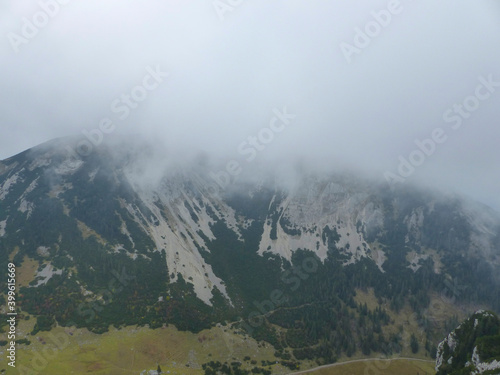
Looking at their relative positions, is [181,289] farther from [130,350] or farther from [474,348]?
[474,348]

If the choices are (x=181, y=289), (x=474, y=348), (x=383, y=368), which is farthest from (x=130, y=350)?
(x=474, y=348)

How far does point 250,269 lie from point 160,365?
273 feet

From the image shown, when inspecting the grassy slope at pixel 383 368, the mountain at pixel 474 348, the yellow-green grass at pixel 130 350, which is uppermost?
the yellow-green grass at pixel 130 350

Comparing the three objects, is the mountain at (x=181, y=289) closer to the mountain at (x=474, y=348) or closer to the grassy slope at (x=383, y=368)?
the grassy slope at (x=383, y=368)

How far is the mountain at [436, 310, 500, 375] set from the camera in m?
64.6

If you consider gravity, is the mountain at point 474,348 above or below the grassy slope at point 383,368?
above

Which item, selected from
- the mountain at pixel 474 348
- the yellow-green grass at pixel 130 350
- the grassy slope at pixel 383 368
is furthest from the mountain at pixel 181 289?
the mountain at pixel 474 348

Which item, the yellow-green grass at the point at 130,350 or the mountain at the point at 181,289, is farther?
the mountain at the point at 181,289

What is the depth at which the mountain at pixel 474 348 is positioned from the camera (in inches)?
2542

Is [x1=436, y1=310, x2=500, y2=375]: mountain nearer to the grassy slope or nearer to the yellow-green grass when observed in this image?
the grassy slope

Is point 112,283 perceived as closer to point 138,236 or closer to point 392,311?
point 138,236

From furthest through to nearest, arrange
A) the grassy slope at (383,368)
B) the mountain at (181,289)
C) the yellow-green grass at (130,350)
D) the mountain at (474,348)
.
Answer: the mountain at (181,289) < the grassy slope at (383,368) < the yellow-green grass at (130,350) < the mountain at (474,348)

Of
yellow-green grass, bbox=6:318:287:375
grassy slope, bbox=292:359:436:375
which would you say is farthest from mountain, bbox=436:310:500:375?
yellow-green grass, bbox=6:318:287:375

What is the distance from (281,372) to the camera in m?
130
